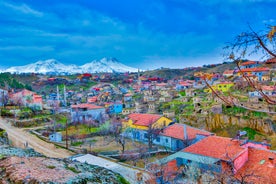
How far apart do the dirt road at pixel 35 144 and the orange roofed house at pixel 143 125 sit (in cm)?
1049

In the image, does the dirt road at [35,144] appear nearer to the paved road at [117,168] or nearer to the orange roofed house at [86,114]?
the paved road at [117,168]

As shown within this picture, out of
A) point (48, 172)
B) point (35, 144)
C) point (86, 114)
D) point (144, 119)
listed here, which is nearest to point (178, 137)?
point (144, 119)

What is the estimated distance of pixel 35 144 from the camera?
24422 mm

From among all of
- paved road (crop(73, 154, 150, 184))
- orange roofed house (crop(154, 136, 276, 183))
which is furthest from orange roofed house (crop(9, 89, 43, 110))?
orange roofed house (crop(154, 136, 276, 183))

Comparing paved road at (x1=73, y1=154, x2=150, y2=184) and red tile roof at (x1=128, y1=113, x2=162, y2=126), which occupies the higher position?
red tile roof at (x1=128, y1=113, x2=162, y2=126)

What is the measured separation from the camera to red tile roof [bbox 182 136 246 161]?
53.1 ft

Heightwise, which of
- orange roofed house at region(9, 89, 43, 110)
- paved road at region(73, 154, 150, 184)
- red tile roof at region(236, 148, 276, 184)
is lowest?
paved road at region(73, 154, 150, 184)

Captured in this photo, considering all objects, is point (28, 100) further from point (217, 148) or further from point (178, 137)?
point (217, 148)

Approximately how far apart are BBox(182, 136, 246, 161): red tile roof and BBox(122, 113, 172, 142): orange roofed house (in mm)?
10140

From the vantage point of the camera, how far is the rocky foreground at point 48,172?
103 inches

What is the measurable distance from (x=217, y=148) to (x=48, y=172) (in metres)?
16.8

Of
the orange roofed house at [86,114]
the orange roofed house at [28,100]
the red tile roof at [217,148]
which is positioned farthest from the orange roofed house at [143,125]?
the orange roofed house at [28,100]

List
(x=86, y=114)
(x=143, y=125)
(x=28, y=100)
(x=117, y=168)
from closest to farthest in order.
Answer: (x=117, y=168)
(x=143, y=125)
(x=86, y=114)
(x=28, y=100)

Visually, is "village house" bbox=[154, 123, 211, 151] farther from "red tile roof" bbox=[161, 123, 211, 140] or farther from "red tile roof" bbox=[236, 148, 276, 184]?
"red tile roof" bbox=[236, 148, 276, 184]
